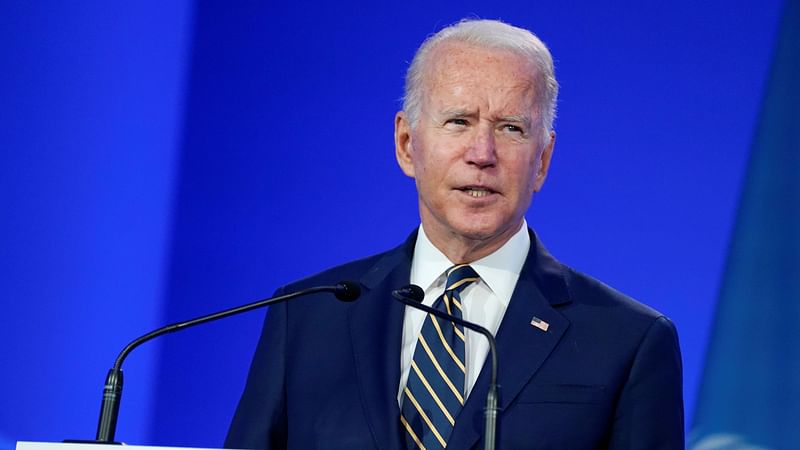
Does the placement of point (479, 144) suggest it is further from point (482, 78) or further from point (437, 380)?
point (437, 380)

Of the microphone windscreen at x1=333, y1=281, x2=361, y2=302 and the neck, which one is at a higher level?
the neck

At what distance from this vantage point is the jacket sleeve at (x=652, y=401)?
2197 mm

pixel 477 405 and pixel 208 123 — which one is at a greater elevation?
pixel 208 123

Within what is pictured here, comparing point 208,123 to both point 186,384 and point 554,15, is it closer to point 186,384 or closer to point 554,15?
point 186,384

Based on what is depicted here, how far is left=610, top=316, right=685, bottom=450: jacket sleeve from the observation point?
2197mm

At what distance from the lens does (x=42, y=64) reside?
3.62 metres

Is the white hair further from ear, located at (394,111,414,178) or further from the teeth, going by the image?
the teeth

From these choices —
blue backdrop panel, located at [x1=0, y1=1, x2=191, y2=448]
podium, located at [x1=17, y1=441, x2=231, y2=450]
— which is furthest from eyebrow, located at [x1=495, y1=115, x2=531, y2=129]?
blue backdrop panel, located at [x1=0, y1=1, x2=191, y2=448]

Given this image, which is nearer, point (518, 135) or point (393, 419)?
point (393, 419)

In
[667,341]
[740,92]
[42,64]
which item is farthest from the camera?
[42,64]

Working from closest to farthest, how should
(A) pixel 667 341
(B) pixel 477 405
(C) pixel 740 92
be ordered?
(B) pixel 477 405 < (A) pixel 667 341 < (C) pixel 740 92

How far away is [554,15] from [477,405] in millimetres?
1658

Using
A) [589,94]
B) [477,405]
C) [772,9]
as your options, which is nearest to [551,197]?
[589,94]

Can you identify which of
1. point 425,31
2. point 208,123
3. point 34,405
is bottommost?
point 34,405
